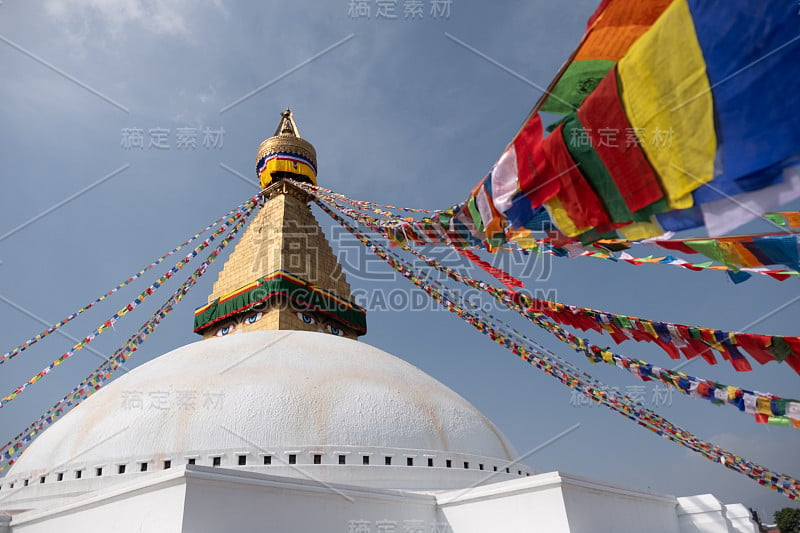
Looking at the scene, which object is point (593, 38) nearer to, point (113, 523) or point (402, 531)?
point (402, 531)

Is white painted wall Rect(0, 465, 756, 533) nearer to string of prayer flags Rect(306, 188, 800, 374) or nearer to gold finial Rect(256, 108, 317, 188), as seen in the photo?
string of prayer flags Rect(306, 188, 800, 374)

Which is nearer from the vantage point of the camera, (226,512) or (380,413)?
(226,512)

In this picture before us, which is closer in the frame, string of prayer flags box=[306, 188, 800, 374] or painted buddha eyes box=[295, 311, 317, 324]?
string of prayer flags box=[306, 188, 800, 374]

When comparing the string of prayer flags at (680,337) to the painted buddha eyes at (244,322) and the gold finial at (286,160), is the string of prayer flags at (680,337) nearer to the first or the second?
the painted buddha eyes at (244,322)

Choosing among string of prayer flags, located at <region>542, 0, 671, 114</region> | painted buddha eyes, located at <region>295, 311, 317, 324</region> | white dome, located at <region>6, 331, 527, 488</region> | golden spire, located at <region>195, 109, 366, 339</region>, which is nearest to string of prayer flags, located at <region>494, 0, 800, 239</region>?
string of prayer flags, located at <region>542, 0, 671, 114</region>

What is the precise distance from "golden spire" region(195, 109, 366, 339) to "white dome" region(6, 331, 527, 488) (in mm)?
3041

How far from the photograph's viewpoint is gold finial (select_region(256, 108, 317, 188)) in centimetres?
1598

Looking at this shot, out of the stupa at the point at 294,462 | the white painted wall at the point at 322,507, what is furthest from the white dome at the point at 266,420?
the white painted wall at the point at 322,507

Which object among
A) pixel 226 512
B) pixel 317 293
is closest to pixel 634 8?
pixel 226 512

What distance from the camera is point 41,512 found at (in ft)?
22.4

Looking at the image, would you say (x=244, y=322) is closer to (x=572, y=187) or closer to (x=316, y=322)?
(x=316, y=322)

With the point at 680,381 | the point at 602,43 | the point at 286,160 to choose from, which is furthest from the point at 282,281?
the point at 602,43

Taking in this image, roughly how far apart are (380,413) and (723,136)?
21.4 feet

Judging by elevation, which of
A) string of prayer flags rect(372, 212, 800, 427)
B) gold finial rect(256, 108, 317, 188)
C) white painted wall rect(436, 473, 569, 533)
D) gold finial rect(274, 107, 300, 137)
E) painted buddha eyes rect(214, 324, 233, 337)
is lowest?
white painted wall rect(436, 473, 569, 533)
